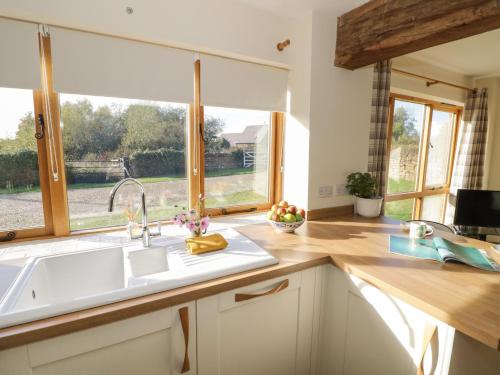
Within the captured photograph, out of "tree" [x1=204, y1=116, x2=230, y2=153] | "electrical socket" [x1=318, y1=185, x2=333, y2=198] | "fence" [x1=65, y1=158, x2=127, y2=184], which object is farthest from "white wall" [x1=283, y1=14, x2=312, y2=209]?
"fence" [x1=65, y1=158, x2=127, y2=184]

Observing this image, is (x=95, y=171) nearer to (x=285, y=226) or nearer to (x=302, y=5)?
(x=285, y=226)

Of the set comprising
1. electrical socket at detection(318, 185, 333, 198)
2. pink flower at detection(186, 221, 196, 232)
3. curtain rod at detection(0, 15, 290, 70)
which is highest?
curtain rod at detection(0, 15, 290, 70)

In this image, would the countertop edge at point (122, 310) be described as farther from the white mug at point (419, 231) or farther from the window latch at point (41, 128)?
the window latch at point (41, 128)

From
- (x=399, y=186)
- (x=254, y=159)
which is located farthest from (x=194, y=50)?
(x=399, y=186)

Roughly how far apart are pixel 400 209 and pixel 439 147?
1.00 m

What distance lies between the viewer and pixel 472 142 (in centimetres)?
325

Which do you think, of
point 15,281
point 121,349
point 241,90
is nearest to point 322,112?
point 241,90

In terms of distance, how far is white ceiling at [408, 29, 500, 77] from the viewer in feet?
7.29

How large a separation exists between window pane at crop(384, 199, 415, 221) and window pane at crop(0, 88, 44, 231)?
305cm

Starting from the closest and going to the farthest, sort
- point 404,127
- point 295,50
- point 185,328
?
point 185,328, point 295,50, point 404,127

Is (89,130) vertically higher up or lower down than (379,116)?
lower down

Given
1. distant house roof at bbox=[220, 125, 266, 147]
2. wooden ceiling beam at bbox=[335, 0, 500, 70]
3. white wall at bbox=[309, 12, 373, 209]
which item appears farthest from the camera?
distant house roof at bbox=[220, 125, 266, 147]

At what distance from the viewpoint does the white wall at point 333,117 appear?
1.84m

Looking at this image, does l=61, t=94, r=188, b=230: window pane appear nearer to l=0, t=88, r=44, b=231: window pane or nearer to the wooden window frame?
the wooden window frame
